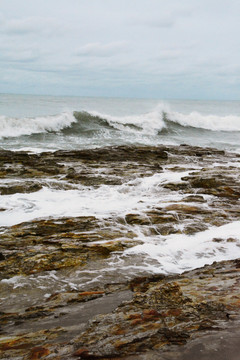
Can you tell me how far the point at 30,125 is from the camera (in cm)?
2589

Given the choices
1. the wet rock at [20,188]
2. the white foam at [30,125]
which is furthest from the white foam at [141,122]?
the wet rock at [20,188]

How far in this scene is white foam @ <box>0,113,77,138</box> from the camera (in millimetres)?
24234

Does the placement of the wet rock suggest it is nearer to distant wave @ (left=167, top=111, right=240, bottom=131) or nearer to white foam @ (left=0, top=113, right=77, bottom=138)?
white foam @ (left=0, top=113, right=77, bottom=138)

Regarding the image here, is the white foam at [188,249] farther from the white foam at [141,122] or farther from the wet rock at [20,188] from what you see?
the white foam at [141,122]

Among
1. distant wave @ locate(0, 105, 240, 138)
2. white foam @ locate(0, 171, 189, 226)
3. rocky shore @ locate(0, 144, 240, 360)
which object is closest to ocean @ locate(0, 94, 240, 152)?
distant wave @ locate(0, 105, 240, 138)

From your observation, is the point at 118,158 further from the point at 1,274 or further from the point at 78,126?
the point at 78,126

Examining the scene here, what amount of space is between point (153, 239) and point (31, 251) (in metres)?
2.28

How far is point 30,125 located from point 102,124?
6.91 m

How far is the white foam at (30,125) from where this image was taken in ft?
79.5

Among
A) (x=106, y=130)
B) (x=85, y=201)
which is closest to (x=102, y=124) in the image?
(x=106, y=130)

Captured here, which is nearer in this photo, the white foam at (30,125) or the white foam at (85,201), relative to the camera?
the white foam at (85,201)

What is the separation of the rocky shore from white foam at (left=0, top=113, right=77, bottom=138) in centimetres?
1560

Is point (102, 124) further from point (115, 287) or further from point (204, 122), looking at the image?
point (115, 287)

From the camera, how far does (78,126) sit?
92.1ft
